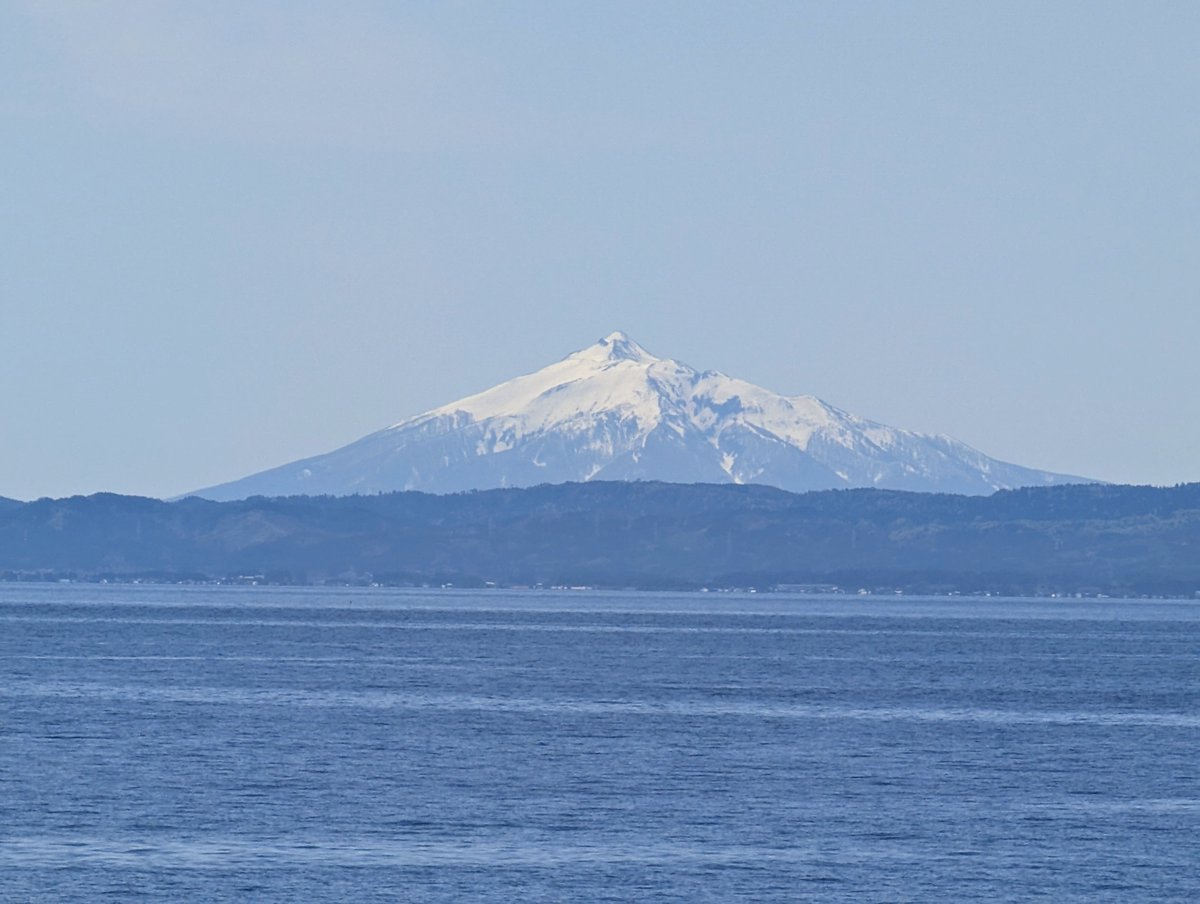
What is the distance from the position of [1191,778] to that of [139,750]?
36577mm

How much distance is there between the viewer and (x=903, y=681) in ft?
414

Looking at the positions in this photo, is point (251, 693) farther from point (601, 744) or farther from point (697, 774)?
point (697, 774)

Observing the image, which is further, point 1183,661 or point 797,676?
point 1183,661

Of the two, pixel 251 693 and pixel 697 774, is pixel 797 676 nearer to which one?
pixel 251 693

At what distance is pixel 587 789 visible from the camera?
6334cm

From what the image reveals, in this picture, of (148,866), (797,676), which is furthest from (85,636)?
(148,866)

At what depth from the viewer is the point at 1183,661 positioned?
164 m

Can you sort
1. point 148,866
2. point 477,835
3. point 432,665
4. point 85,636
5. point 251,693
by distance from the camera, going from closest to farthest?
point 148,866 < point 477,835 < point 251,693 < point 432,665 < point 85,636

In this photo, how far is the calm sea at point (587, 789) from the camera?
48.3 m

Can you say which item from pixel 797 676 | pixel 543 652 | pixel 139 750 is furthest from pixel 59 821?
pixel 543 652

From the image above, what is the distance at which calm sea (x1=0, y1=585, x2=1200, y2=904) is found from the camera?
4828 cm

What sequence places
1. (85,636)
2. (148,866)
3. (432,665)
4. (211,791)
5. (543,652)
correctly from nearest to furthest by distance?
1. (148,866)
2. (211,791)
3. (432,665)
4. (543,652)
5. (85,636)

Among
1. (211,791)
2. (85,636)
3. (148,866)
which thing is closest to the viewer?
(148,866)

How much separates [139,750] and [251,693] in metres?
31.5
